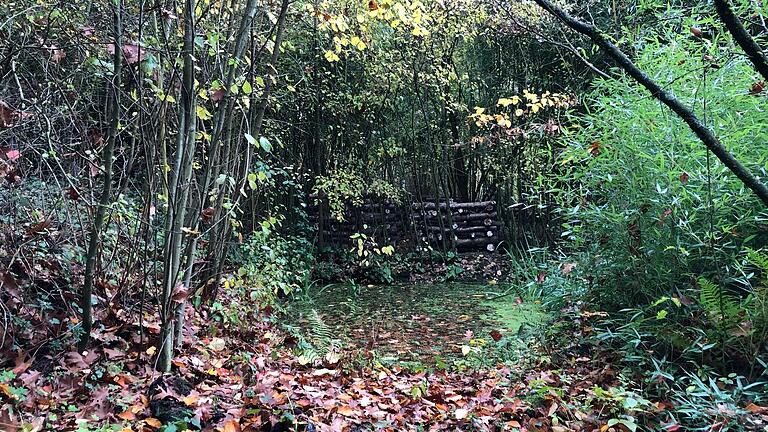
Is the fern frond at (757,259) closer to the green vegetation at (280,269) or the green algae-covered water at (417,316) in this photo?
the green vegetation at (280,269)

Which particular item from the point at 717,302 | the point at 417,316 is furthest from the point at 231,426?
the point at 417,316

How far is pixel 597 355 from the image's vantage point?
306 centimetres

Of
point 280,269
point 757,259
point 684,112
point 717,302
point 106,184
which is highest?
point 684,112

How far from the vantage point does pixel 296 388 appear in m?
2.40

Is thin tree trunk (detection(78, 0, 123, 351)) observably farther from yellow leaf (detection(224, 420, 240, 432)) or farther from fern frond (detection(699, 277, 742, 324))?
fern frond (detection(699, 277, 742, 324))

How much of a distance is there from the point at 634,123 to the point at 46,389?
347 cm

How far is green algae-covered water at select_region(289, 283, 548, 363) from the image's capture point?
4.02m

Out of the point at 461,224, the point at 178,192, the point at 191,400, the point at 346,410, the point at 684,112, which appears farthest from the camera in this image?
the point at 461,224

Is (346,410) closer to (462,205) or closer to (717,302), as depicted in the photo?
(717,302)

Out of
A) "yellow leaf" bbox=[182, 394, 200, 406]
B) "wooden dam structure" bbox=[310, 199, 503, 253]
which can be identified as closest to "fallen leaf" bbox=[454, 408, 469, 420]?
"yellow leaf" bbox=[182, 394, 200, 406]

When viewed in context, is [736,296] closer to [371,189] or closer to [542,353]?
[542,353]

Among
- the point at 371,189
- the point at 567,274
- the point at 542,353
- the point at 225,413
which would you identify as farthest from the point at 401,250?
the point at 225,413

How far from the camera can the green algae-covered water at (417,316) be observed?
4023mm

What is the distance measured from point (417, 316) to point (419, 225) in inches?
142
